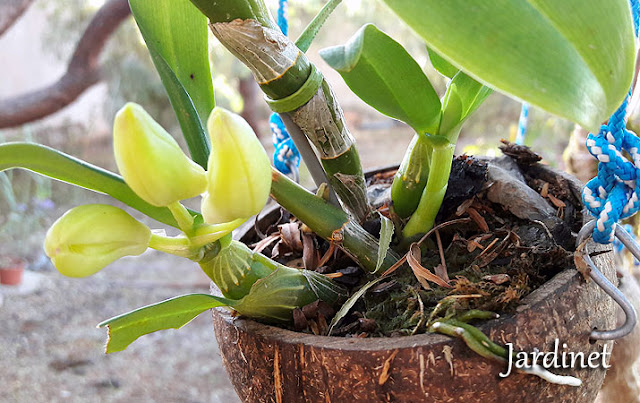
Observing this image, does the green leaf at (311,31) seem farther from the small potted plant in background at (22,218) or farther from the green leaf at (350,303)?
the small potted plant in background at (22,218)

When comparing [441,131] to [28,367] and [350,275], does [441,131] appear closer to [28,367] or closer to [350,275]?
[350,275]

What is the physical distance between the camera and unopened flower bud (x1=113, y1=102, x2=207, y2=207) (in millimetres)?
263

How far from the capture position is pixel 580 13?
28 cm

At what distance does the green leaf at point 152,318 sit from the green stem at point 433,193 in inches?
6.8

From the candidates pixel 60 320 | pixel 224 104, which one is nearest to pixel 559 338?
pixel 60 320

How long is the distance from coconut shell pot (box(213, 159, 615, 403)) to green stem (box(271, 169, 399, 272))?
3.5 inches

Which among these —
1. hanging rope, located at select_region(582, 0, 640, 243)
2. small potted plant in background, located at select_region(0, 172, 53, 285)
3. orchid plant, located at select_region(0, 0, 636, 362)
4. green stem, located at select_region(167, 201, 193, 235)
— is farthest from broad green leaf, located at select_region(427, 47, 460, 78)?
small potted plant in background, located at select_region(0, 172, 53, 285)

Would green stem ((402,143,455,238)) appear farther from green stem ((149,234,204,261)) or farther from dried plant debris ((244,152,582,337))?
green stem ((149,234,204,261))

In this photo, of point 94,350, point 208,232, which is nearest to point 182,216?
point 208,232

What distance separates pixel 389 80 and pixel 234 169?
13 cm

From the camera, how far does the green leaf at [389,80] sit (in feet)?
1.14

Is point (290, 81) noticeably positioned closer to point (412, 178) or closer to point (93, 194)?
point (412, 178)

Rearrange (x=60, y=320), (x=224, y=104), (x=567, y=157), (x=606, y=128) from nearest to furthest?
1. (x=606, y=128)
2. (x=567, y=157)
3. (x=60, y=320)
4. (x=224, y=104)

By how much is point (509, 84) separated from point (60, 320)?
2.07 metres
